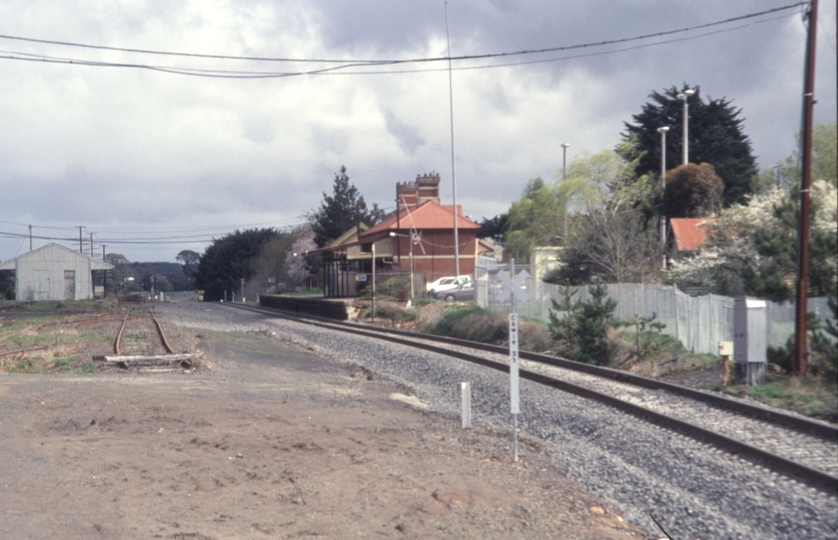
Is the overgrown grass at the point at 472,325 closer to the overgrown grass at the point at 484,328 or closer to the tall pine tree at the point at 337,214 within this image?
the overgrown grass at the point at 484,328

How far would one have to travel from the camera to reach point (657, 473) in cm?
852

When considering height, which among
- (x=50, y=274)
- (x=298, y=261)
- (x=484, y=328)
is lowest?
(x=484, y=328)

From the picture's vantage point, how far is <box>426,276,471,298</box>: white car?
46438 millimetres

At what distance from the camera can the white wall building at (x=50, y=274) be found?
73.7 metres

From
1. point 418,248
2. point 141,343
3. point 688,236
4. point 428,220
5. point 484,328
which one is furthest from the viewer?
point 428,220

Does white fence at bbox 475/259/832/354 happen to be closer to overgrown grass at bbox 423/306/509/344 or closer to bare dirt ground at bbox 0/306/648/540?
overgrown grass at bbox 423/306/509/344

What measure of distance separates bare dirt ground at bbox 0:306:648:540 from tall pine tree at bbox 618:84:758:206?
295 inches

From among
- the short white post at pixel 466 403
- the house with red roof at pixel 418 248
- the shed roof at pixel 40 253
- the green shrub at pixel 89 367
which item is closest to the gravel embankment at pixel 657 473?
the short white post at pixel 466 403

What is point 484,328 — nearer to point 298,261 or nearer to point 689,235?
point 689,235

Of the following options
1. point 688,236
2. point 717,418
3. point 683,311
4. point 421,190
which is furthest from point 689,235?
point 421,190

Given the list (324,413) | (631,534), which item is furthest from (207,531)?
(324,413)

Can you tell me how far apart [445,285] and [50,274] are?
47.0 m

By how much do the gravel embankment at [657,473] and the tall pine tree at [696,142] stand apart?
17.6 feet

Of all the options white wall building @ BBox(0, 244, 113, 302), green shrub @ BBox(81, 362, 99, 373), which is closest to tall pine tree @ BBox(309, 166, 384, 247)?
white wall building @ BBox(0, 244, 113, 302)
